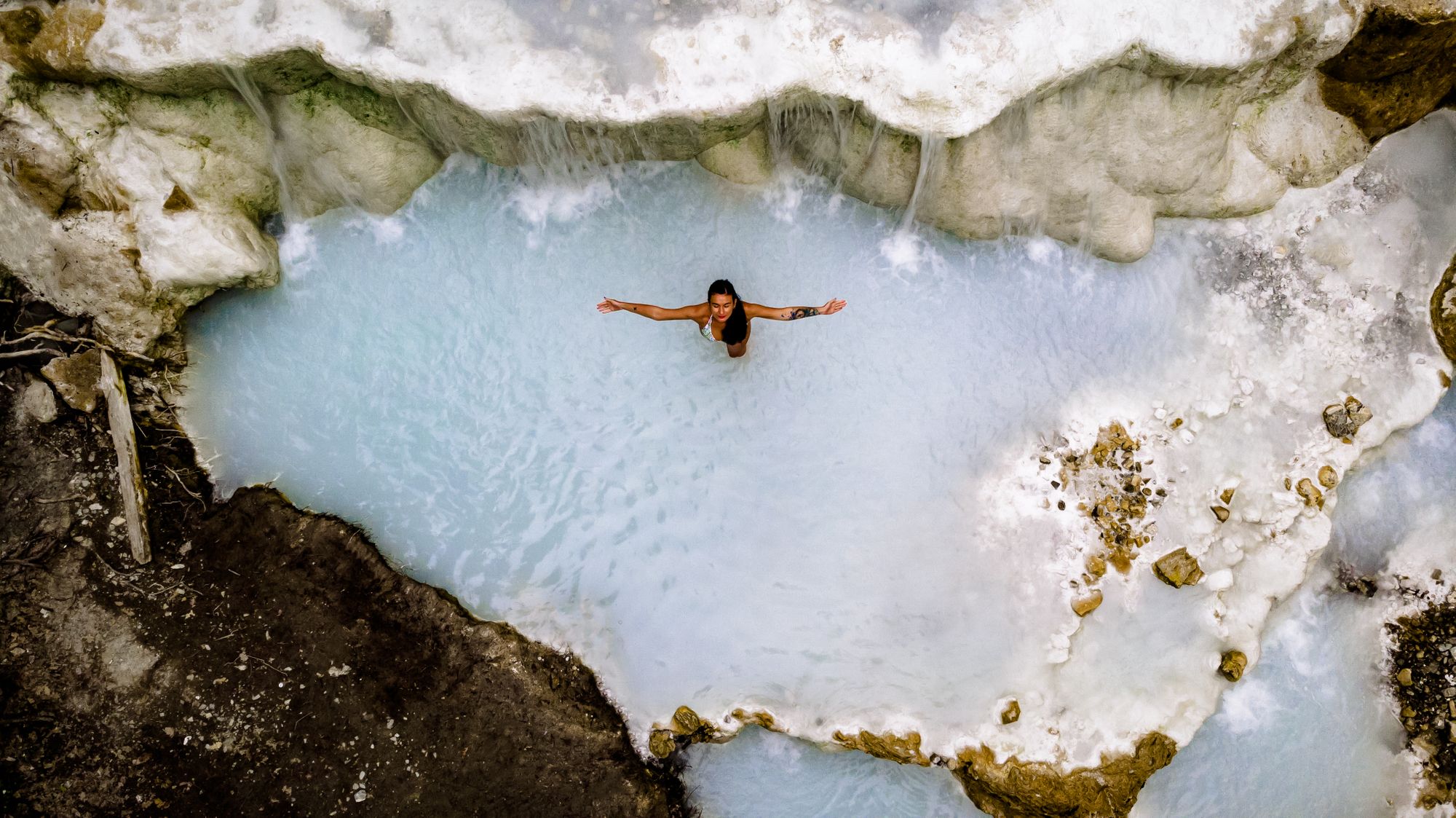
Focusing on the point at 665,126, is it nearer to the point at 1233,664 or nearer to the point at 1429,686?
the point at 1233,664

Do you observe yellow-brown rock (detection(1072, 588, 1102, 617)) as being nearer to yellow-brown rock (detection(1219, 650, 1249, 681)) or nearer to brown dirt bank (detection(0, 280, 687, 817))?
yellow-brown rock (detection(1219, 650, 1249, 681))

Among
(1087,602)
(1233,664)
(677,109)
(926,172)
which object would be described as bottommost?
(1233,664)

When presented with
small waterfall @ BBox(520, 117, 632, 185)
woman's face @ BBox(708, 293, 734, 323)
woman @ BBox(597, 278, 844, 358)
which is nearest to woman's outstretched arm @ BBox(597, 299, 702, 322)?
woman @ BBox(597, 278, 844, 358)

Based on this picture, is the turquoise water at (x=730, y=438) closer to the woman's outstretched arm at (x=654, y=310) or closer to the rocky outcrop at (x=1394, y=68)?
the woman's outstretched arm at (x=654, y=310)

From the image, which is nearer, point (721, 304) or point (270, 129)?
point (721, 304)

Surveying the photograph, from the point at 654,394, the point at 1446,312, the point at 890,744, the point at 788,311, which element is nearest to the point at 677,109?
the point at 788,311

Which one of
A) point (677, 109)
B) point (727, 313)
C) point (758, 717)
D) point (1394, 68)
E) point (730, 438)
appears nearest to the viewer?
point (727, 313)

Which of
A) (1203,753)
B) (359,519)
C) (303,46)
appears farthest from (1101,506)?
(303,46)
